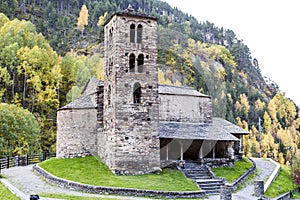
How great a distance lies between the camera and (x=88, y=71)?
56000 mm

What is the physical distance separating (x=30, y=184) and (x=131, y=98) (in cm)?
916

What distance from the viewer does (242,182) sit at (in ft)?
92.8

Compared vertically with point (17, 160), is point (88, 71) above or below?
above

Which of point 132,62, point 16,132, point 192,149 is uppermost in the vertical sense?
point 132,62

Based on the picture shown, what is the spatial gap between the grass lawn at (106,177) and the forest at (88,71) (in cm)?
1101

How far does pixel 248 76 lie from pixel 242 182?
99.1 meters

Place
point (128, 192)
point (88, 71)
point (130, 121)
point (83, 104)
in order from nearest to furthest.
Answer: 1. point (128, 192)
2. point (130, 121)
3. point (83, 104)
4. point (88, 71)

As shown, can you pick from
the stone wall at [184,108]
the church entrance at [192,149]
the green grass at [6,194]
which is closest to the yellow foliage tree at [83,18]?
the stone wall at [184,108]

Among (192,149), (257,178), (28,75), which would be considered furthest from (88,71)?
(257,178)

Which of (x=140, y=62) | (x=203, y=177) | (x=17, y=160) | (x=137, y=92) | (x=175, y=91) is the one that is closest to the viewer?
(x=203, y=177)

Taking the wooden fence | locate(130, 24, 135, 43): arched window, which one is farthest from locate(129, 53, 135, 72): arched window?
the wooden fence

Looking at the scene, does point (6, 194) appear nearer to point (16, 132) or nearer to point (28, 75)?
point (16, 132)

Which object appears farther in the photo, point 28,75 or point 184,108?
point 28,75

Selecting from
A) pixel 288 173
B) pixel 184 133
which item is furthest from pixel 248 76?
pixel 184 133
